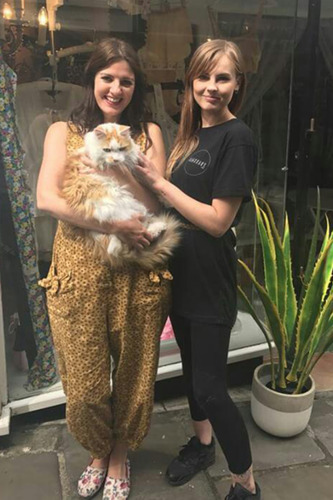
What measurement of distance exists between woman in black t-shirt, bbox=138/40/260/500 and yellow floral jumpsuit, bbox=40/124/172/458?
136 millimetres

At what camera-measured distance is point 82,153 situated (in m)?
1.55

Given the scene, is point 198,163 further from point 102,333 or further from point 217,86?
point 102,333

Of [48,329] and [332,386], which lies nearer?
[48,329]

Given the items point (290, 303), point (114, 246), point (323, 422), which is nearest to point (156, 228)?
point (114, 246)

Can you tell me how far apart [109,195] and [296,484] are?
62.2 inches

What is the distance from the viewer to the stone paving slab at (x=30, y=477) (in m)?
2.00

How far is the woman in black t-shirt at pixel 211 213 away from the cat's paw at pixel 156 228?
9 cm

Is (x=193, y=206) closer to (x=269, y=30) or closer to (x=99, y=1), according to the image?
(x=99, y=1)

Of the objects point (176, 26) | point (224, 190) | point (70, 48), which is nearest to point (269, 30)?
point (176, 26)

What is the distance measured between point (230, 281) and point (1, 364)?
1258 millimetres

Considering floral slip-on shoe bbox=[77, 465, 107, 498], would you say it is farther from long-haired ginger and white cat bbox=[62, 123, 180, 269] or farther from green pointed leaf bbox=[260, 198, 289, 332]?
green pointed leaf bbox=[260, 198, 289, 332]

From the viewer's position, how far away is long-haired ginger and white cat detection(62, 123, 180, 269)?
58.6 inches

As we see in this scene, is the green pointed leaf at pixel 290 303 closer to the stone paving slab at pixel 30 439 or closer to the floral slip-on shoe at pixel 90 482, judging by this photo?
the floral slip-on shoe at pixel 90 482

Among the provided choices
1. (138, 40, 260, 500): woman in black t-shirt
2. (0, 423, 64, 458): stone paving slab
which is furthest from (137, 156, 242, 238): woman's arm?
(0, 423, 64, 458): stone paving slab
